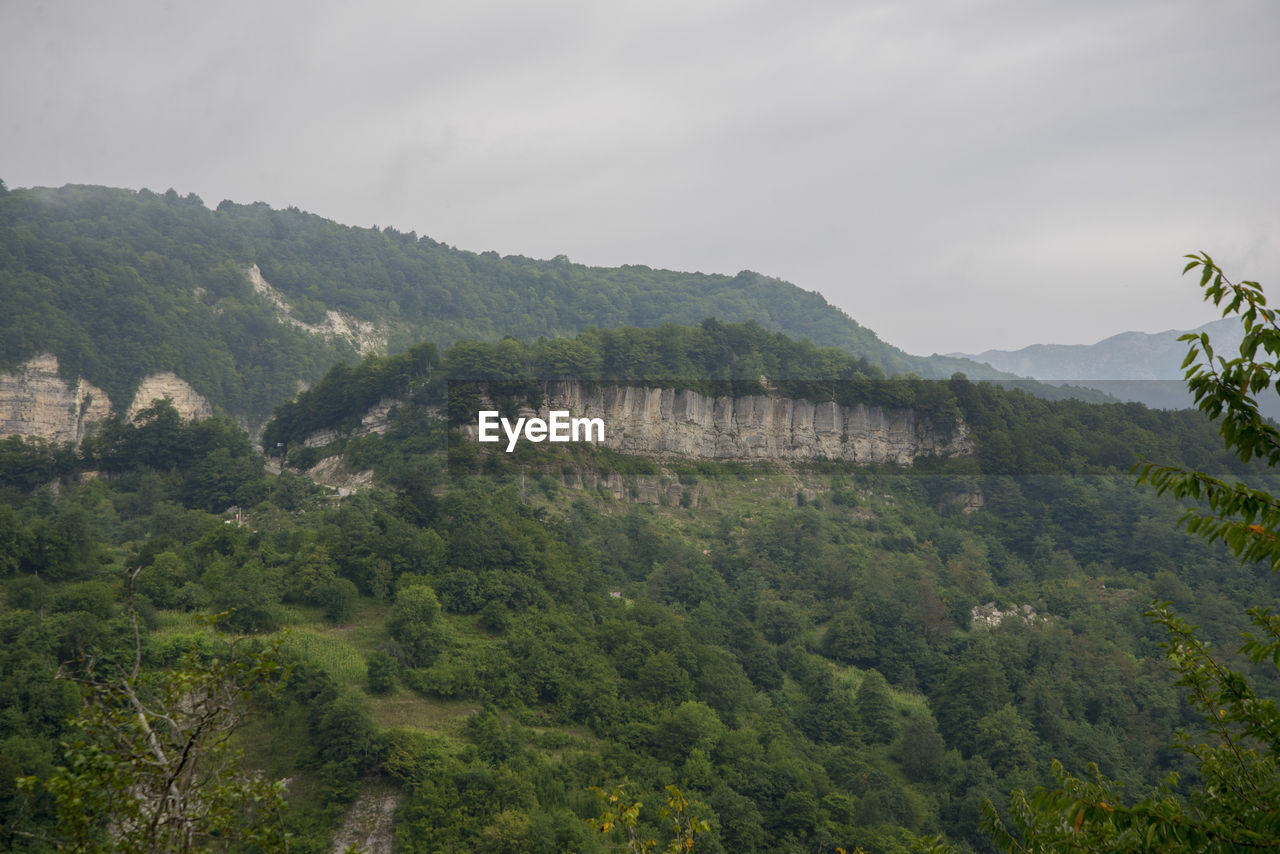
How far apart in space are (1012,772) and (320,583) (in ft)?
88.1

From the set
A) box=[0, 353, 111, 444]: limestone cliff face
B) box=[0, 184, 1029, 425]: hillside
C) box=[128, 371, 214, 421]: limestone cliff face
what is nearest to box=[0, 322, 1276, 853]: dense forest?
box=[0, 353, 111, 444]: limestone cliff face

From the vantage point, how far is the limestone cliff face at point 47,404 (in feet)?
222

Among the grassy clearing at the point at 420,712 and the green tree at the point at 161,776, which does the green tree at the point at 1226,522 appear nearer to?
the green tree at the point at 161,776

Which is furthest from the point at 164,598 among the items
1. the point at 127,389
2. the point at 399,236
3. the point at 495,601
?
the point at 399,236

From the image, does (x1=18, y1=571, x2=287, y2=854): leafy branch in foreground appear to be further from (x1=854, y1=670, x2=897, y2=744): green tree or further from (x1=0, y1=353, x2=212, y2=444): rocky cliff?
(x1=0, y1=353, x2=212, y2=444): rocky cliff

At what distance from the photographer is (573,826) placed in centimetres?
2430

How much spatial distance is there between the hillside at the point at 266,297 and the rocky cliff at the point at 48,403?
0.83 meters

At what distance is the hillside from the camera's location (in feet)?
258

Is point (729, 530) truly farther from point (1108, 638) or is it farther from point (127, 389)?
point (127, 389)

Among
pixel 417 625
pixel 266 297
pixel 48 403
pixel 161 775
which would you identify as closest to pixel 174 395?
pixel 48 403

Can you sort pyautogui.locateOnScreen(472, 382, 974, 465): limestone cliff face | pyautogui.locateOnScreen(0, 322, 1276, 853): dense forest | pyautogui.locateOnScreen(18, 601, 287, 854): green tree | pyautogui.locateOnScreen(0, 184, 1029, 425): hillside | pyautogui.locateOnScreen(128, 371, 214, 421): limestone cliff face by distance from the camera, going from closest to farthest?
pyautogui.locateOnScreen(18, 601, 287, 854): green tree
pyautogui.locateOnScreen(0, 322, 1276, 853): dense forest
pyautogui.locateOnScreen(472, 382, 974, 465): limestone cliff face
pyautogui.locateOnScreen(128, 371, 214, 421): limestone cliff face
pyautogui.locateOnScreen(0, 184, 1029, 425): hillside

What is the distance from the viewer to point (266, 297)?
343 feet

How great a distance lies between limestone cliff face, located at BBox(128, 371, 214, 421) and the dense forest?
24751 millimetres

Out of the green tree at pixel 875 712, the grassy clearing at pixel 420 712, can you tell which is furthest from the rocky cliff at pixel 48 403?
the green tree at pixel 875 712
